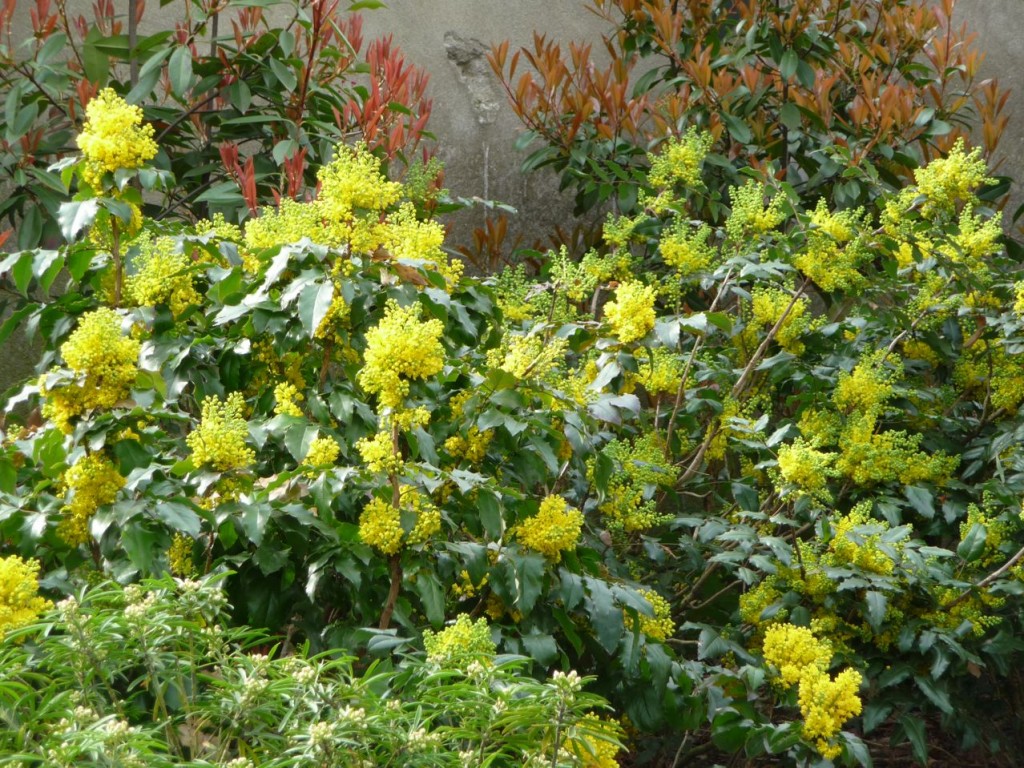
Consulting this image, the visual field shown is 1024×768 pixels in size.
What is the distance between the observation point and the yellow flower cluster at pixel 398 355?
2205mm

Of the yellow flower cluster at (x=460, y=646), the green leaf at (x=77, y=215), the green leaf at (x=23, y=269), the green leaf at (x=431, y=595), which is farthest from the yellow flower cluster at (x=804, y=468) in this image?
the green leaf at (x=23, y=269)

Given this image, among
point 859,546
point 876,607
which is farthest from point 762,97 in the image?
point 876,607

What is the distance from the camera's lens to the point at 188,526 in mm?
2164

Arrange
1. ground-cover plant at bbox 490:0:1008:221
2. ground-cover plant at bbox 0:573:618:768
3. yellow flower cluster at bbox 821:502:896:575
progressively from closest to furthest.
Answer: ground-cover plant at bbox 0:573:618:768
yellow flower cluster at bbox 821:502:896:575
ground-cover plant at bbox 490:0:1008:221

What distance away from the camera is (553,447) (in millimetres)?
2586

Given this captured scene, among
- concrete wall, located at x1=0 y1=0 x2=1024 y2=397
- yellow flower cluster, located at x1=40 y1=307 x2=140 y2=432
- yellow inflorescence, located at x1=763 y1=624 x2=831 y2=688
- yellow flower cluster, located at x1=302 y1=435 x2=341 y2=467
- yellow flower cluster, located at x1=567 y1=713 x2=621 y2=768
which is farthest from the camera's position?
concrete wall, located at x1=0 y1=0 x2=1024 y2=397

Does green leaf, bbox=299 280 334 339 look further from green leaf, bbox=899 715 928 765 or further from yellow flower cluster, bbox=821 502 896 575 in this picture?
green leaf, bbox=899 715 928 765

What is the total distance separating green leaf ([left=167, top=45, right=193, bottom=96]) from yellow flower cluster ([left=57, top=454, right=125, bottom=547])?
6.36 ft

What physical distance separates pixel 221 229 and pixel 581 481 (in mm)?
1199

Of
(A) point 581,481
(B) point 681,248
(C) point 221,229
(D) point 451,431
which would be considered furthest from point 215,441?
(B) point 681,248

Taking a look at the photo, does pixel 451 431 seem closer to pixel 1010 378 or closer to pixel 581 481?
pixel 581 481

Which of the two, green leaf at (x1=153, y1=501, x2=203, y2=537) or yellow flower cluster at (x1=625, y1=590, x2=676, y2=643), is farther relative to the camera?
yellow flower cluster at (x1=625, y1=590, x2=676, y2=643)

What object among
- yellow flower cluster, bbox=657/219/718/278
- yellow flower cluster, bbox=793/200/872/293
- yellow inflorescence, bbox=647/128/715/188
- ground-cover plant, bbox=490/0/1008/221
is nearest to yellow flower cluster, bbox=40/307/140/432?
yellow flower cluster, bbox=657/219/718/278

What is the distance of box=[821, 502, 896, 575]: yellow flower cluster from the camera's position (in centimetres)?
301
